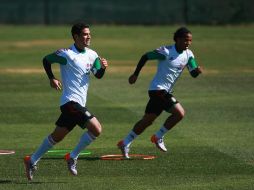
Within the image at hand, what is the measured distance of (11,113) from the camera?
2403cm

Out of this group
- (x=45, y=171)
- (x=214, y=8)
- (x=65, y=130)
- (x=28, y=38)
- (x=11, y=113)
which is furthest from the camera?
(x=214, y=8)

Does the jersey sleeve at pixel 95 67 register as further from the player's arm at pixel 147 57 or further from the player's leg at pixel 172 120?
the player's leg at pixel 172 120

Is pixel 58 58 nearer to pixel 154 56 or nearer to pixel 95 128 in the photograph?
pixel 95 128

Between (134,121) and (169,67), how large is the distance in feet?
17.7

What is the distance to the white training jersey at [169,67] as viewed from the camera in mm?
16984

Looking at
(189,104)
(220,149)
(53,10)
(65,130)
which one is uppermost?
(65,130)

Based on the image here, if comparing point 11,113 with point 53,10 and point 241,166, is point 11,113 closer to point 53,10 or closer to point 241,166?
point 241,166

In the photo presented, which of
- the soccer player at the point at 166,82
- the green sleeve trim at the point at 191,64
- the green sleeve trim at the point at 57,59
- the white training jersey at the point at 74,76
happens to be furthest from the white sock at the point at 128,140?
the green sleeve trim at the point at 57,59

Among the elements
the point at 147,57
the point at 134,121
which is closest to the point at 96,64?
the point at 147,57

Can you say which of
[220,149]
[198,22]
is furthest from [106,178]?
[198,22]

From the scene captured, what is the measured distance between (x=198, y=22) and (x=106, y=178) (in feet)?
171

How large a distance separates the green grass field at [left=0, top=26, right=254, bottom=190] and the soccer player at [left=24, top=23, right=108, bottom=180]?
1.39 ft

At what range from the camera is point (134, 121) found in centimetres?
2234

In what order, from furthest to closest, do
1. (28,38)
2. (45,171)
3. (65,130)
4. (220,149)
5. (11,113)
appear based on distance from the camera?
(28,38), (11,113), (220,149), (45,171), (65,130)
